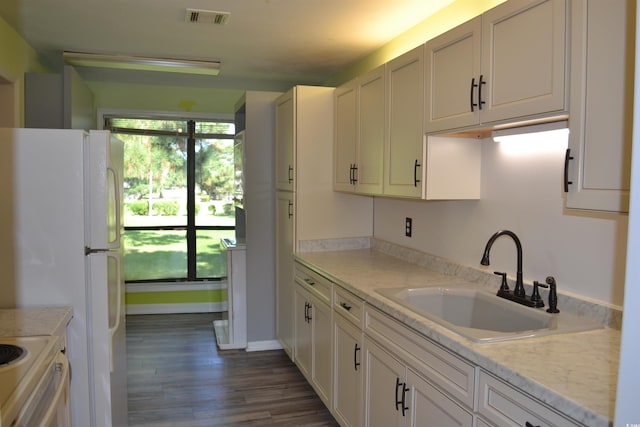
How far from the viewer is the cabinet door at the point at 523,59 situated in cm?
171

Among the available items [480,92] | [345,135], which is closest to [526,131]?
[480,92]

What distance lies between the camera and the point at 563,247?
214 centimetres

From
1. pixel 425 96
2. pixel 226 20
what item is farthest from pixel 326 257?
pixel 226 20

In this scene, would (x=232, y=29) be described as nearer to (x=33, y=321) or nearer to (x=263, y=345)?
(x=33, y=321)

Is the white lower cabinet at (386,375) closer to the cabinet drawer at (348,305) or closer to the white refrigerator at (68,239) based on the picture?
the cabinet drawer at (348,305)

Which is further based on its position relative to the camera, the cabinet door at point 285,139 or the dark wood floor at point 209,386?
the cabinet door at point 285,139

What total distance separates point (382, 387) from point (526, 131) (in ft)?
4.22

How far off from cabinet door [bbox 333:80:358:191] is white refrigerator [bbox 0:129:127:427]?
1622 millimetres

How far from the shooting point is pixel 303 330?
359 centimetres

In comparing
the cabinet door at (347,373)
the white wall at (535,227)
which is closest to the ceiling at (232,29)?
the white wall at (535,227)

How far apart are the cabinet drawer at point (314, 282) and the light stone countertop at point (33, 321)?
1400 millimetres

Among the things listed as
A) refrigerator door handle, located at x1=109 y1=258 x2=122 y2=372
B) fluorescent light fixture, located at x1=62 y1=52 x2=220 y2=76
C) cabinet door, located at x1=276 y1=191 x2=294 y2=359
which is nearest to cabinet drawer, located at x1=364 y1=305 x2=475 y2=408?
refrigerator door handle, located at x1=109 y1=258 x2=122 y2=372

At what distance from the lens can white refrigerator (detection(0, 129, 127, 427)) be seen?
235 cm

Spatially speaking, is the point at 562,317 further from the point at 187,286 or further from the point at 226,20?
the point at 187,286
